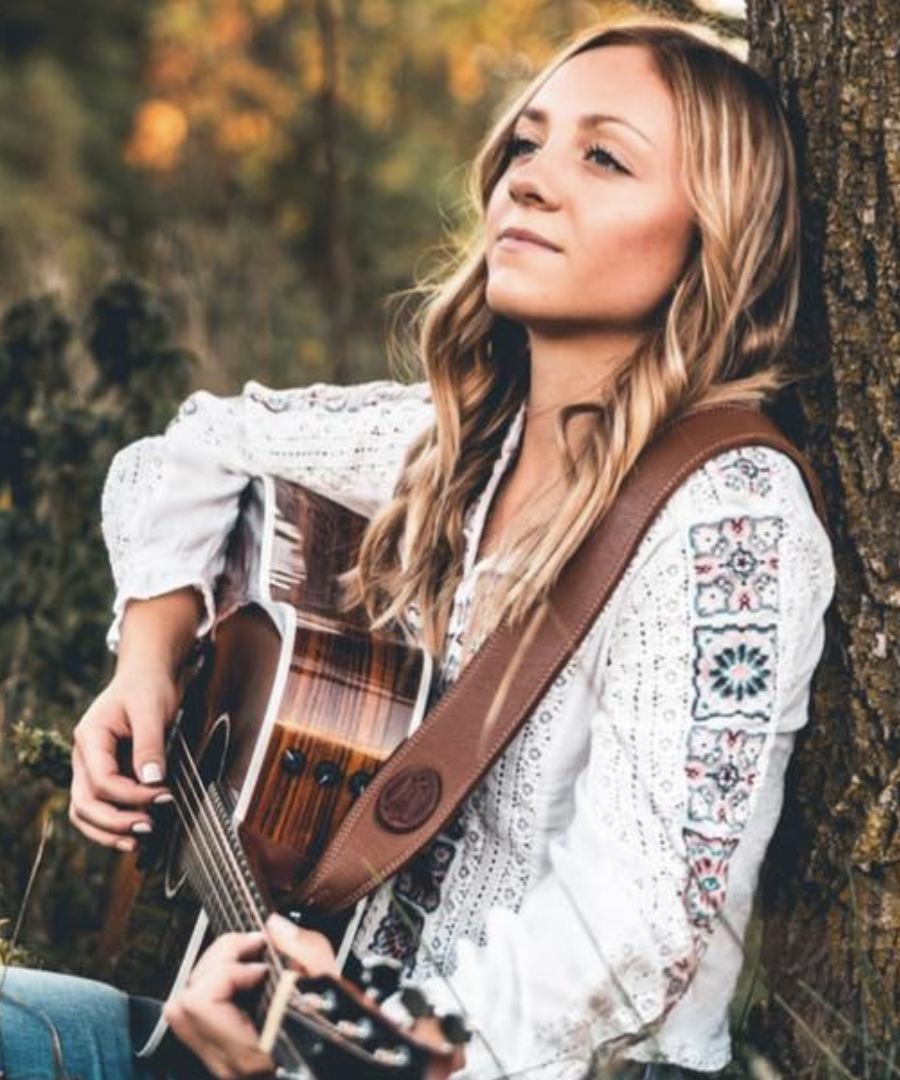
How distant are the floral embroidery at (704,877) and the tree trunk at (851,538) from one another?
1.08 feet

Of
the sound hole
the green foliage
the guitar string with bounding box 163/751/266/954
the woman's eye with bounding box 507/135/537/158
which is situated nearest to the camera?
the guitar string with bounding box 163/751/266/954

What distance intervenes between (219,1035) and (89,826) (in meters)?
0.78

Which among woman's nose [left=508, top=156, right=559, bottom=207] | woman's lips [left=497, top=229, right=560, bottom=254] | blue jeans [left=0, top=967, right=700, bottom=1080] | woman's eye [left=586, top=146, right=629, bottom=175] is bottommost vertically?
blue jeans [left=0, top=967, right=700, bottom=1080]

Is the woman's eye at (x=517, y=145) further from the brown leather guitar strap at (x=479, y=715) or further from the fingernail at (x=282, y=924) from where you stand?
the fingernail at (x=282, y=924)

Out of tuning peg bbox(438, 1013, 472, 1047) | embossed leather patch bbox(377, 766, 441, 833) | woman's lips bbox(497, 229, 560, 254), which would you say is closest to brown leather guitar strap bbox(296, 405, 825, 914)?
embossed leather patch bbox(377, 766, 441, 833)

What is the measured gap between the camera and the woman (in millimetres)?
2230

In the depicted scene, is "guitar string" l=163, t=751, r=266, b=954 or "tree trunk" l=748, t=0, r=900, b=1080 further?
"tree trunk" l=748, t=0, r=900, b=1080

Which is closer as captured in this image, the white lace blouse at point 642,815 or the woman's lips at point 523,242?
the white lace blouse at point 642,815

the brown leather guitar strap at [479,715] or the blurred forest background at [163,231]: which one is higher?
the blurred forest background at [163,231]

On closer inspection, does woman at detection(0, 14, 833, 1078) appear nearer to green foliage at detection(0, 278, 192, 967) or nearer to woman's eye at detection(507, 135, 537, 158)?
woman's eye at detection(507, 135, 537, 158)

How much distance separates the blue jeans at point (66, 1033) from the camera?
254 cm

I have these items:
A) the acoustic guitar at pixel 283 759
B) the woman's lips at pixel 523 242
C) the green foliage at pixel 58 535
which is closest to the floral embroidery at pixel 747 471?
the woman's lips at pixel 523 242

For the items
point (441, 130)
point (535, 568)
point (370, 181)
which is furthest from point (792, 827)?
point (441, 130)

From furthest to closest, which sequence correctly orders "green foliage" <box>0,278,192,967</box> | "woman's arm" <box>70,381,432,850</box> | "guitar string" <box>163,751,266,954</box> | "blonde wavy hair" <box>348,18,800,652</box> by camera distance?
1. "green foliage" <box>0,278,192,967</box>
2. "woman's arm" <box>70,381,432,850</box>
3. "blonde wavy hair" <box>348,18,800,652</box>
4. "guitar string" <box>163,751,266,954</box>
